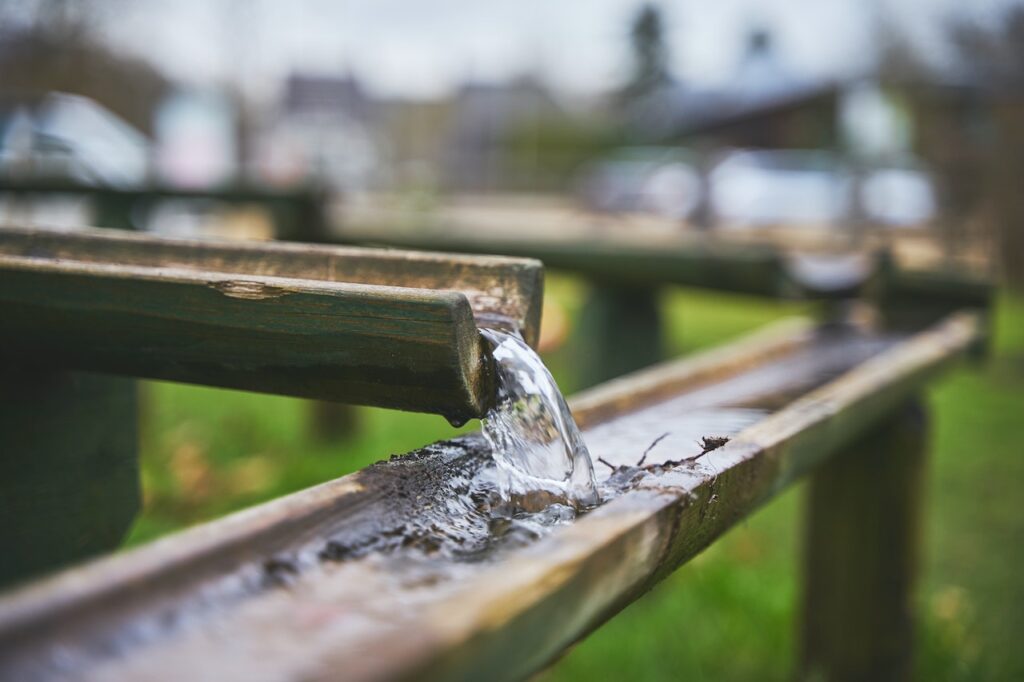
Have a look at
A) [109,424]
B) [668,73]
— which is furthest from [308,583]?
[668,73]

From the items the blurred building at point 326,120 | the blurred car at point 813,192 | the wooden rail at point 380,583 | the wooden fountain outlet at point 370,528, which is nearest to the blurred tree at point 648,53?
the blurred building at point 326,120

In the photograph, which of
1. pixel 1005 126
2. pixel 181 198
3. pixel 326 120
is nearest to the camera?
pixel 181 198

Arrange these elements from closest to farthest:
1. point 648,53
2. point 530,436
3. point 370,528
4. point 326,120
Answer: point 370,528, point 530,436, point 648,53, point 326,120

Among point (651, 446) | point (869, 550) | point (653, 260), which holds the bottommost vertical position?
point (869, 550)

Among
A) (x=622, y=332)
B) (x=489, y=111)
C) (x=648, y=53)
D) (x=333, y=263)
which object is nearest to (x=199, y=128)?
(x=622, y=332)

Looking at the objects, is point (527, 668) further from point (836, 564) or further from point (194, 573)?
point (836, 564)

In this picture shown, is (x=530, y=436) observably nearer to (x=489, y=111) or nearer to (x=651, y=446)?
(x=651, y=446)

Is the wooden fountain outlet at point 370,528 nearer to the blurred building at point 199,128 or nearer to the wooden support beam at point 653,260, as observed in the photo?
the wooden support beam at point 653,260
